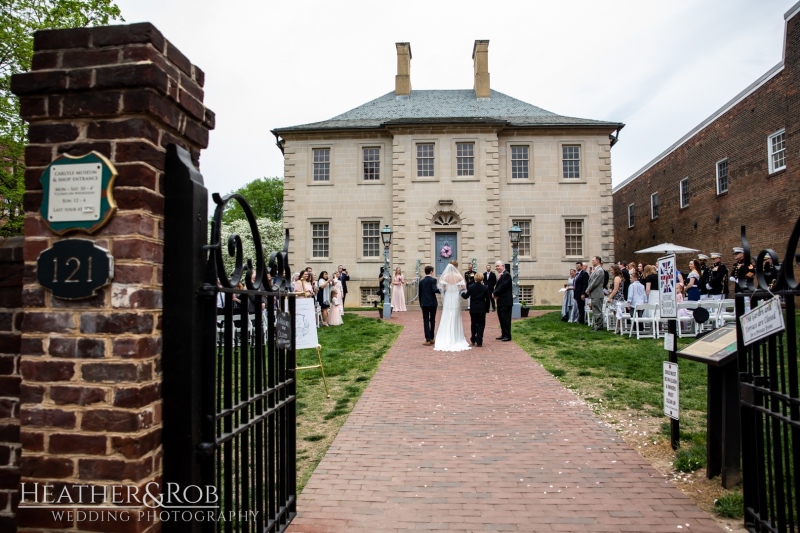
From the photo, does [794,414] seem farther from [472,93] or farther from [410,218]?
[472,93]

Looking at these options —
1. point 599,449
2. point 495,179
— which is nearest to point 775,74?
point 495,179

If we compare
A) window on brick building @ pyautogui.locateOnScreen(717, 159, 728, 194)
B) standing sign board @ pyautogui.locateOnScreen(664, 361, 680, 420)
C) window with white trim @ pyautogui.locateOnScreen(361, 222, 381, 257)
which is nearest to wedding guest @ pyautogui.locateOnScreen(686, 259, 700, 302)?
standing sign board @ pyautogui.locateOnScreen(664, 361, 680, 420)

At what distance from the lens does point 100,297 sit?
2486mm

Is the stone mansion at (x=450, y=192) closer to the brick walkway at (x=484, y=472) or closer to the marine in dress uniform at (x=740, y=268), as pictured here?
the marine in dress uniform at (x=740, y=268)

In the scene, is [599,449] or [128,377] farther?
[599,449]

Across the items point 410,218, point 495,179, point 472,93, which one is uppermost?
point 472,93

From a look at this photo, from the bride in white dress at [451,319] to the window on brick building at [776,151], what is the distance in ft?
45.6

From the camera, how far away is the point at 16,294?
9.30ft

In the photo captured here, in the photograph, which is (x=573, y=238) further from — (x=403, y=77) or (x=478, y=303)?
(x=478, y=303)

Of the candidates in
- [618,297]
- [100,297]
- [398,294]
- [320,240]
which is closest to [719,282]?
[618,297]

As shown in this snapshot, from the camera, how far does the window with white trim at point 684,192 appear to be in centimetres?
2909

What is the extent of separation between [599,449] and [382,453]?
2.21 m

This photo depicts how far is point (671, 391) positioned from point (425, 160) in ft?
85.4

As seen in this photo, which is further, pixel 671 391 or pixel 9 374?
pixel 671 391
